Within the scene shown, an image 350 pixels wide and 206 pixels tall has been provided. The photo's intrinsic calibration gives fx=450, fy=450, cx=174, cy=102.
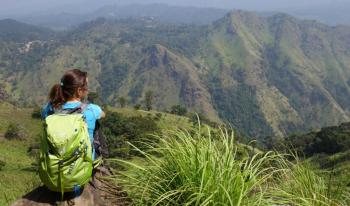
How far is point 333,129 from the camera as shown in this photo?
4336 inches

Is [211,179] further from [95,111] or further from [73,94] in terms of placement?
[73,94]

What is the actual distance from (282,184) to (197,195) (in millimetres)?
1551

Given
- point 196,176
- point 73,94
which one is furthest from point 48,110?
point 196,176

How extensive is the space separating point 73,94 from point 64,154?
108cm

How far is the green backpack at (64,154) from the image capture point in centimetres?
522

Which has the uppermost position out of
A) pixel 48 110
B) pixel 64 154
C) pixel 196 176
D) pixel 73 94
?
pixel 73 94

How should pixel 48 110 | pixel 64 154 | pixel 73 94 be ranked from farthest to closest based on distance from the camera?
pixel 48 110, pixel 73 94, pixel 64 154

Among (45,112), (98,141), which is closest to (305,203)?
(98,141)

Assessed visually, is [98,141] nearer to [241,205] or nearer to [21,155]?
[241,205]

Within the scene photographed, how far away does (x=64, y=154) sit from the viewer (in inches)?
206

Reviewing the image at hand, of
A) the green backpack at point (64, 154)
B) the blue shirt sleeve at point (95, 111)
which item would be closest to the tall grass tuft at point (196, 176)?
the green backpack at point (64, 154)

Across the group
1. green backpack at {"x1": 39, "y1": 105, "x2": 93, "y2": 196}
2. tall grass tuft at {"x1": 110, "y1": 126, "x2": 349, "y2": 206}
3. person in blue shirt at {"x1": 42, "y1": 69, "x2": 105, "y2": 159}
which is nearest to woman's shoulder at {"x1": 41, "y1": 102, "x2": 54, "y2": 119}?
person in blue shirt at {"x1": 42, "y1": 69, "x2": 105, "y2": 159}

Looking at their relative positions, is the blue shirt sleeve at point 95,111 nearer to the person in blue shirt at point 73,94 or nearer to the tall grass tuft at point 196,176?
the person in blue shirt at point 73,94

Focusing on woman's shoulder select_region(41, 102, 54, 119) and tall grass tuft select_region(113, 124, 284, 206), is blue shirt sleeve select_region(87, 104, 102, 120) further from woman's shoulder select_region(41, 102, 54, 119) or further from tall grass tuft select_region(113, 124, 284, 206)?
tall grass tuft select_region(113, 124, 284, 206)
